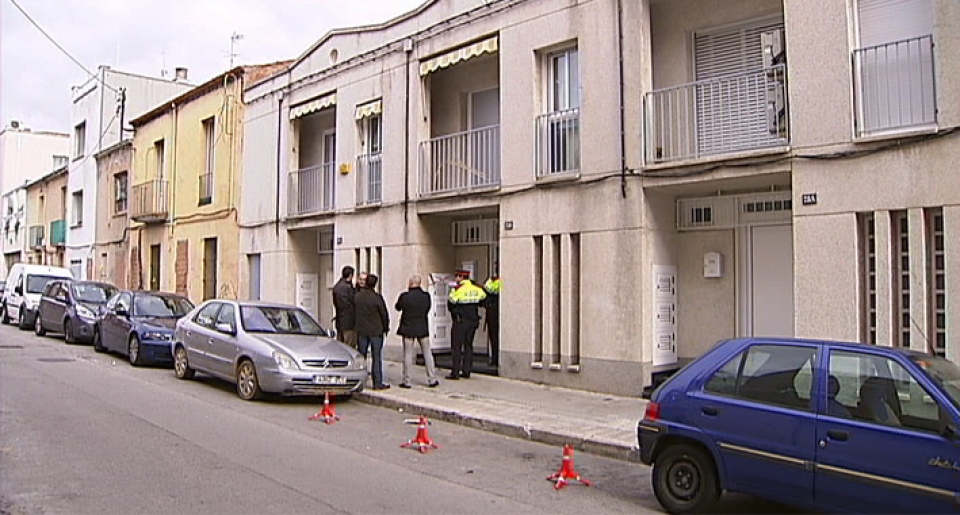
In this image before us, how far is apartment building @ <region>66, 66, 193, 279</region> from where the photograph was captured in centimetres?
3216

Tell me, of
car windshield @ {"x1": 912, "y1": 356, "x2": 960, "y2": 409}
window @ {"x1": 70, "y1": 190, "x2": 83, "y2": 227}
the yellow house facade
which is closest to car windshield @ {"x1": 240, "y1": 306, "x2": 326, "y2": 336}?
car windshield @ {"x1": 912, "y1": 356, "x2": 960, "y2": 409}

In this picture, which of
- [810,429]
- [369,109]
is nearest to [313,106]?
[369,109]

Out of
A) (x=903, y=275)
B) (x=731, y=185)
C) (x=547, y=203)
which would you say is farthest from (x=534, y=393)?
(x=903, y=275)

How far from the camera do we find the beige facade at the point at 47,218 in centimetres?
3675

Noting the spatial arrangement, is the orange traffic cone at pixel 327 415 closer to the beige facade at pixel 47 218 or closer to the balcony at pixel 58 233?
the balcony at pixel 58 233

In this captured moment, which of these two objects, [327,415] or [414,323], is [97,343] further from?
[327,415]

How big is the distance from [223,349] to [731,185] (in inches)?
308

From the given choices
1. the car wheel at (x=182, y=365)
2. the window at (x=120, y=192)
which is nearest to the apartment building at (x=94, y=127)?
the window at (x=120, y=192)

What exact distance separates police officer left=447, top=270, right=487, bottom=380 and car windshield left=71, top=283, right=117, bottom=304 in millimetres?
11291

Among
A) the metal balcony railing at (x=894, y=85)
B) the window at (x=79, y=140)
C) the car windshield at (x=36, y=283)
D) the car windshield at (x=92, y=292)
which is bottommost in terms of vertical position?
the car windshield at (x=92, y=292)

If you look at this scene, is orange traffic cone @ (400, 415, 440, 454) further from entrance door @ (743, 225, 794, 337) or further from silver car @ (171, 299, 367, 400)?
entrance door @ (743, 225, 794, 337)

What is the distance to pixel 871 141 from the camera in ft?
30.1

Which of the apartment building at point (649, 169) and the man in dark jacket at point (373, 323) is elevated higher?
the apartment building at point (649, 169)

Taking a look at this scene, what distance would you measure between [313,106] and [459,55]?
5203 mm
